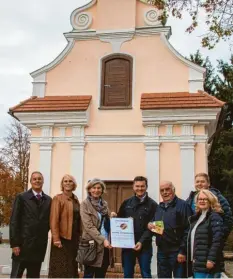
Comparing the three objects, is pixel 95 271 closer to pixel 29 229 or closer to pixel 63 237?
pixel 63 237

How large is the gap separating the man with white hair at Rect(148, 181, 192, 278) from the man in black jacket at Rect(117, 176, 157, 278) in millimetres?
166

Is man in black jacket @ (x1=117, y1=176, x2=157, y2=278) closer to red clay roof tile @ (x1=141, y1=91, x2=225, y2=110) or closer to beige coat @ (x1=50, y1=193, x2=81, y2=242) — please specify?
beige coat @ (x1=50, y1=193, x2=81, y2=242)

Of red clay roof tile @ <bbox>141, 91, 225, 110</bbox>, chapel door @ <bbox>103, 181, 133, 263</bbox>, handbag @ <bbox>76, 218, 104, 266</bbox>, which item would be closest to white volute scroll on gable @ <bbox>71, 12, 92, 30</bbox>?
red clay roof tile @ <bbox>141, 91, 225, 110</bbox>

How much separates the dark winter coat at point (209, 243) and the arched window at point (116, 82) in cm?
577

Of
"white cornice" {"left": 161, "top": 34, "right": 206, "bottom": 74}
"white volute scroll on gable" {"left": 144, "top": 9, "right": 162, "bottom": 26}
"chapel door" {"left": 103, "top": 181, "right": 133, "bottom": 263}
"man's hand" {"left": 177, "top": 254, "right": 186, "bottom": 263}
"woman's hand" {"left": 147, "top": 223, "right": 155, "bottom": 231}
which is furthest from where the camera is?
"white volute scroll on gable" {"left": 144, "top": 9, "right": 162, "bottom": 26}

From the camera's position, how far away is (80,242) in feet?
17.9

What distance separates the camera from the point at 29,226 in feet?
18.3

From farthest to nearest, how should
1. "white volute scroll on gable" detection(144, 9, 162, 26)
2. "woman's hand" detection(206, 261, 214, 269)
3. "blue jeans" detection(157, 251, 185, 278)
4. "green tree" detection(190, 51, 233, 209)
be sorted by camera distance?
"green tree" detection(190, 51, 233, 209) < "white volute scroll on gable" detection(144, 9, 162, 26) < "blue jeans" detection(157, 251, 185, 278) < "woman's hand" detection(206, 261, 214, 269)

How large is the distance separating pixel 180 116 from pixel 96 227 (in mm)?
4819

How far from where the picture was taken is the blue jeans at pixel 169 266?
5.46 metres

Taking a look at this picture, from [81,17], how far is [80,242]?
23.8 feet

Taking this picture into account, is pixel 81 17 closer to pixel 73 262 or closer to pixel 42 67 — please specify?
pixel 42 67

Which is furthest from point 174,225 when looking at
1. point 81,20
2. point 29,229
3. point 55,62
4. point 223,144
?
point 223,144

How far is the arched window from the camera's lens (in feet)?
33.9
